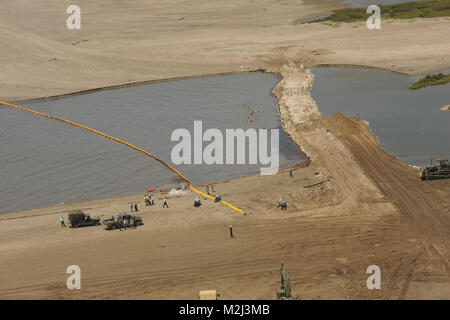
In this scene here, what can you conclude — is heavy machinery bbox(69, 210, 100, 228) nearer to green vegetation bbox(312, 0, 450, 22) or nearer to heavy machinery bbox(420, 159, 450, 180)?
heavy machinery bbox(420, 159, 450, 180)

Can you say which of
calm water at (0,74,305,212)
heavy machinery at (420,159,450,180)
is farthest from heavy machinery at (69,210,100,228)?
heavy machinery at (420,159,450,180)

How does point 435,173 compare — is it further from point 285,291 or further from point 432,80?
point 432,80

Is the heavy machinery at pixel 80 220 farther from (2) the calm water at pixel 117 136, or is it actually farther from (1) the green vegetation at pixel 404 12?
(1) the green vegetation at pixel 404 12

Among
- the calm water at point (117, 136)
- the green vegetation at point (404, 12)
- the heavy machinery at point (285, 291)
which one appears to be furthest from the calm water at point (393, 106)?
the green vegetation at point (404, 12)
